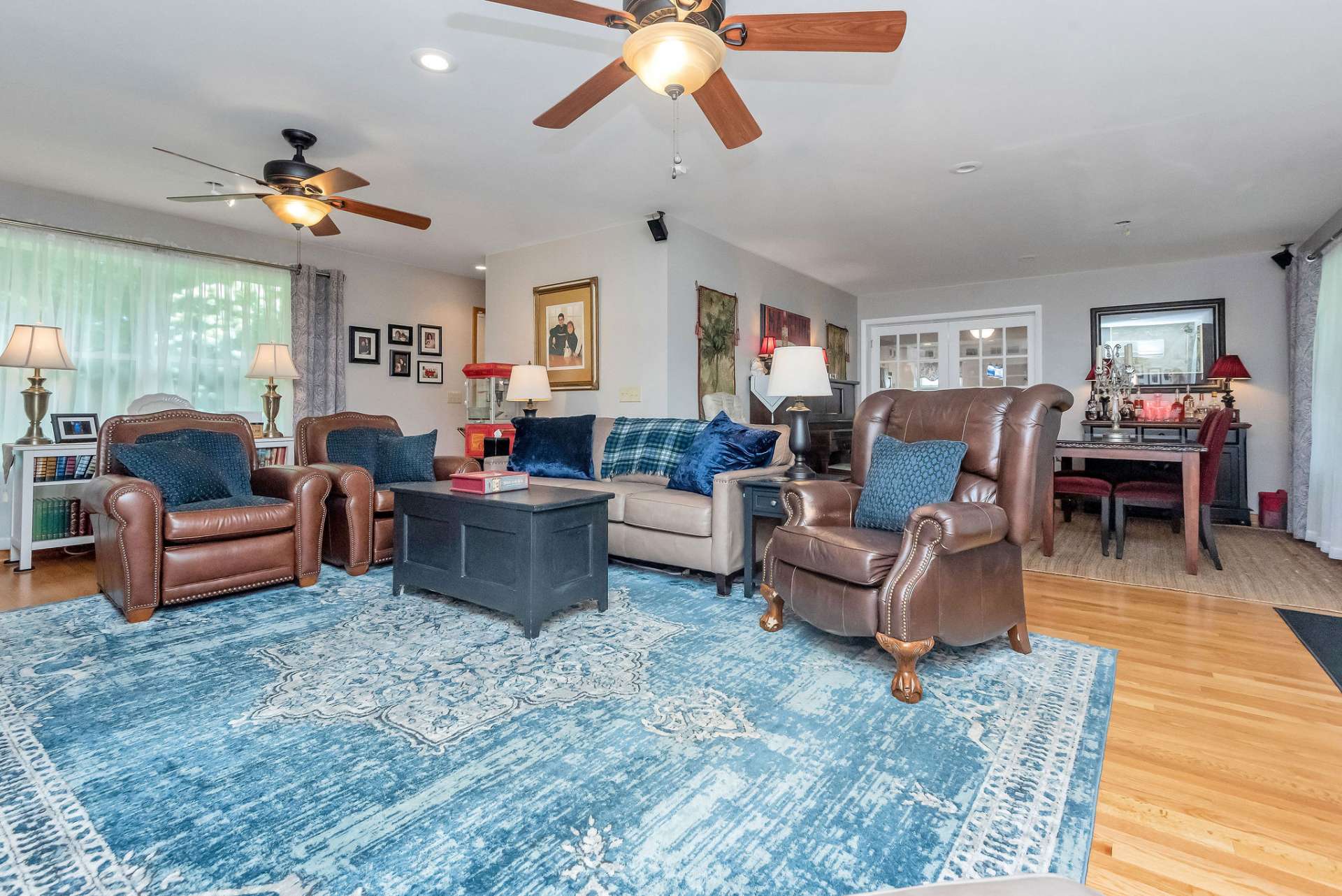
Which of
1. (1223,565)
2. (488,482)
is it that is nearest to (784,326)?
(1223,565)

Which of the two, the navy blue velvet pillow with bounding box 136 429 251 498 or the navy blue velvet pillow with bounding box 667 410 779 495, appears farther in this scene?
the navy blue velvet pillow with bounding box 667 410 779 495

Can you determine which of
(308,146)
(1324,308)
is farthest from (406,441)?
(1324,308)

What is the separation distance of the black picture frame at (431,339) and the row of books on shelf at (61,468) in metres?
2.81

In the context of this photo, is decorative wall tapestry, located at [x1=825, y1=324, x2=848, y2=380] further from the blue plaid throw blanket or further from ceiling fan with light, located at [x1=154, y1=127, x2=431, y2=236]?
ceiling fan with light, located at [x1=154, y1=127, x2=431, y2=236]

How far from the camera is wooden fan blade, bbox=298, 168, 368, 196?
10.4 feet

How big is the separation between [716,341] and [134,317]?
4.37 meters

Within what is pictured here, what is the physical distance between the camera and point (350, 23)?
2.44 meters

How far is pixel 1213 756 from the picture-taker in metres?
1.76

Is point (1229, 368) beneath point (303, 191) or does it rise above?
beneath

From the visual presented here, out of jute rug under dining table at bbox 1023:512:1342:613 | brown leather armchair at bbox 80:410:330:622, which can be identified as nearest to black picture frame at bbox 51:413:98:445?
brown leather armchair at bbox 80:410:330:622

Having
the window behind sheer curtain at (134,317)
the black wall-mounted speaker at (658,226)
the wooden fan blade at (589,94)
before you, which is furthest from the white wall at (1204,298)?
the window behind sheer curtain at (134,317)

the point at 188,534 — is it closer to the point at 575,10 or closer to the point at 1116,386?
the point at 575,10

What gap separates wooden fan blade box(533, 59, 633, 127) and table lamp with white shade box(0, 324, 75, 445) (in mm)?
3668

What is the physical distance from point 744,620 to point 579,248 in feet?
11.8
